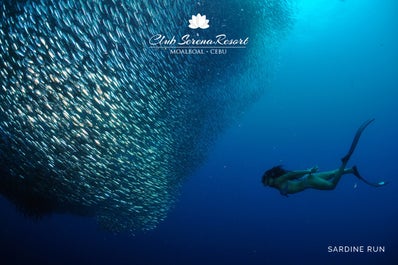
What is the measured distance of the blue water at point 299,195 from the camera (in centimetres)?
1903

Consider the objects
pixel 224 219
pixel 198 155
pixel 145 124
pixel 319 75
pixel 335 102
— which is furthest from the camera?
pixel 224 219

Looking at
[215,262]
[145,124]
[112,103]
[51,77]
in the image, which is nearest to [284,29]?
[145,124]

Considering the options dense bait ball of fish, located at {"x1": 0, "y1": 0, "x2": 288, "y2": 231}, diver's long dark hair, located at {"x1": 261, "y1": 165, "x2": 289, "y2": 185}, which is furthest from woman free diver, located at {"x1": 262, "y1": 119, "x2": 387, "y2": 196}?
dense bait ball of fish, located at {"x1": 0, "y1": 0, "x2": 288, "y2": 231}

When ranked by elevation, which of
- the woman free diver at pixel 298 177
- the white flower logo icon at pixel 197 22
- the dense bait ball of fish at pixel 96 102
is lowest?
the woman free diver at pixel 298 177

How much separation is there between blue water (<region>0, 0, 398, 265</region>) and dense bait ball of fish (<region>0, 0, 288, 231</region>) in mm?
10804

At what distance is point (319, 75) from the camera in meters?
22.4

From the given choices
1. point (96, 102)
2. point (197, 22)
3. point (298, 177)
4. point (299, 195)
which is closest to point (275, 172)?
point (298, 177)

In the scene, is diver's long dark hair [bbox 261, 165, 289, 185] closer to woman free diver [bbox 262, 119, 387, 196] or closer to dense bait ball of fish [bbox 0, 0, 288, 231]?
woman free diver [bbox 262, 119, 387, 196]

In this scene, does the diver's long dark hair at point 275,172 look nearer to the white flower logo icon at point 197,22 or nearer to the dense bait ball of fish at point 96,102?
the dense bait ball of fish at point 96,102

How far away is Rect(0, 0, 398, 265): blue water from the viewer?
19031mm

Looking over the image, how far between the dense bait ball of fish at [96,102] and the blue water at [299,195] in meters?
10.8

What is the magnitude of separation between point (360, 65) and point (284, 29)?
38.7ft

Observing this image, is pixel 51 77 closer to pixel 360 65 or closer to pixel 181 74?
pixel 181 74

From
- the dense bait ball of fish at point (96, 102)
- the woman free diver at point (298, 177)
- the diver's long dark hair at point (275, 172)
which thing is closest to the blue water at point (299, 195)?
the dense bait ball of fish at point (96, 102)
